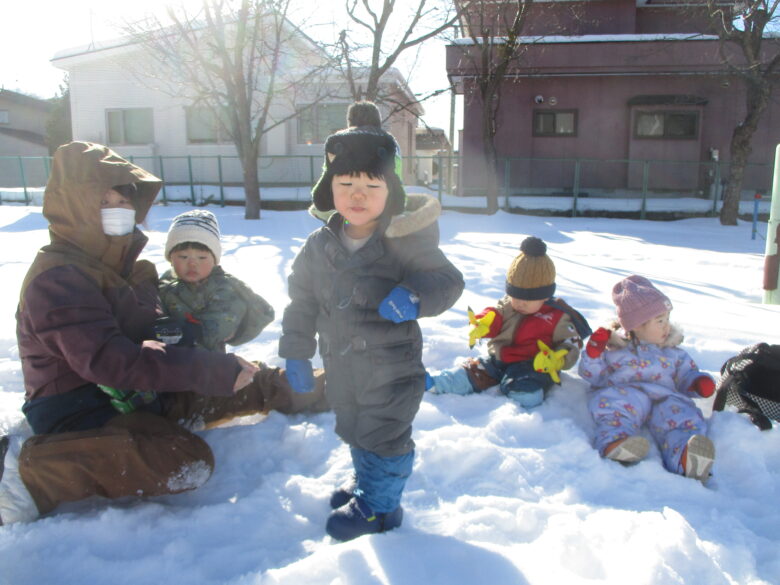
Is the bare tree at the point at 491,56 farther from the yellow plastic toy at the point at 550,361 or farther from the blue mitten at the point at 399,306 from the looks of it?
the blue mitten at the point at 399,306

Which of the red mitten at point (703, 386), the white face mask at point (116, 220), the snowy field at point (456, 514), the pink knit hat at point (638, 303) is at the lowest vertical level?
the snowy field at point (456, 514)

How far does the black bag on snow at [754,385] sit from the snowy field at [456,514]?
0.11 m

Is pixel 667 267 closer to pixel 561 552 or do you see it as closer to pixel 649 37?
pixel 561 552

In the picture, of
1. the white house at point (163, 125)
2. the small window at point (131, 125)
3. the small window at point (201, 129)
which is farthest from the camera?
the small window at point (131, 125)

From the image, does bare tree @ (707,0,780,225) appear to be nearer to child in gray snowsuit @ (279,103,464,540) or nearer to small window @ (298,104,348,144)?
small window @ (298,104,348,144)

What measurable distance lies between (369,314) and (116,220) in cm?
99

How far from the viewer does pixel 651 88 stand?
1528 centimetres

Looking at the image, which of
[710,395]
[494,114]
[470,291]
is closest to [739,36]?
[494,114]

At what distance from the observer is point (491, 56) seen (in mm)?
13273

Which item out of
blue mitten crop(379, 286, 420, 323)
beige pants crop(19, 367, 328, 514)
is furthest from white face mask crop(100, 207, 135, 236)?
blue mitten crop(379, 286, 420, 323)

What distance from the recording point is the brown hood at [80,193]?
6.57 feet

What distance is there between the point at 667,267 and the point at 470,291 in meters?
3.11

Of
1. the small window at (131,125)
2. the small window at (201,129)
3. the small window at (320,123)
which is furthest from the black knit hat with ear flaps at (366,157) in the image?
the small window at (131,125)

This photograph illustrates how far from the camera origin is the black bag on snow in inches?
103
